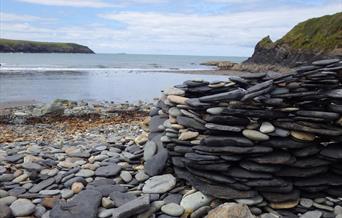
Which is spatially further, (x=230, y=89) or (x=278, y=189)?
(x=230, y=89)

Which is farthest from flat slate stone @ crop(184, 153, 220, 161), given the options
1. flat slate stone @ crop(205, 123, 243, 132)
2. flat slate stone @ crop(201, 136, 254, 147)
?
flat slate stone @ crop(205, 123, 243, 132)

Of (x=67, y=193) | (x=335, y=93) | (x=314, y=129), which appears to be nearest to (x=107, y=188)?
(x=67, y=193)

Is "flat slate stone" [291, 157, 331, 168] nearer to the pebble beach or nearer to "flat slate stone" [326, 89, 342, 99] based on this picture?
the pebble beach

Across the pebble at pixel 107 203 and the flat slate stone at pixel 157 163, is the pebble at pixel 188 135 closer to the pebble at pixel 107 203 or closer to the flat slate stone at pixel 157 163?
the flat slate stone at pixel 157 163

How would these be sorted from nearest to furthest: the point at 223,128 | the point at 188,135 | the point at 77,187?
1. the point at 223,128
2. the point at 188,135
3. the point at 77,187

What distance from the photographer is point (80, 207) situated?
6008mm

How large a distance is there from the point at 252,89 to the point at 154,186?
205cm

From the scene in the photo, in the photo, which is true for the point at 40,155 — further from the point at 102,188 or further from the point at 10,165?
the point at 102,188

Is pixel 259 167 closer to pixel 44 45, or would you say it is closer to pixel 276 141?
pixel 276 141

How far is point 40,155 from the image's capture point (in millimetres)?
8328

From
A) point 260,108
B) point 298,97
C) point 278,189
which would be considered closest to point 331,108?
point 298,97

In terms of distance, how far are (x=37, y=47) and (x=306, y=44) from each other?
4438 inches

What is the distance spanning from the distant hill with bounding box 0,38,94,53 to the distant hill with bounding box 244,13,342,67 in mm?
90869

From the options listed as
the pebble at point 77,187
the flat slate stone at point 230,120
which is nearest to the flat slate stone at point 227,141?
the flat slate stone at point 230,120
